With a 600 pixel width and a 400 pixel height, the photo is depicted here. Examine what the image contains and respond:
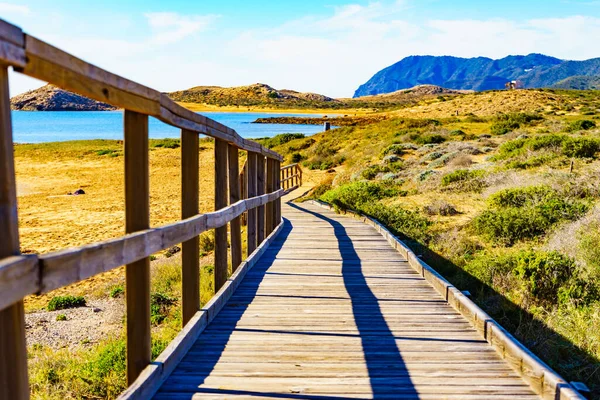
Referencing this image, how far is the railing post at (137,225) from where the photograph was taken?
2.69 meters

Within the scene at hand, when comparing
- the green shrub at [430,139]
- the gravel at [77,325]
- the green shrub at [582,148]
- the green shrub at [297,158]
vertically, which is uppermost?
the green shrub at [430,139]

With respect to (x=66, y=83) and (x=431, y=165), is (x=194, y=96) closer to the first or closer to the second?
(x=431, y=165)

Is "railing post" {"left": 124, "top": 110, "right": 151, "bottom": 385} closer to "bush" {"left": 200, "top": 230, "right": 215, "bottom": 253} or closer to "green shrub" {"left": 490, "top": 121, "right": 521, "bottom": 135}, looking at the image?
"bush" {"left": 200, "top": 230, "right": 215, "bottom": 253}

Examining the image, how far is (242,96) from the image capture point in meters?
157

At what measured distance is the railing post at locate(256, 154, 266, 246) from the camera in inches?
286

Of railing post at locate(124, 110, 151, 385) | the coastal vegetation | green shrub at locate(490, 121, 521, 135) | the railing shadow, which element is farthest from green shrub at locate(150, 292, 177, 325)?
green shrub at locate(490, 121, 521, 135)

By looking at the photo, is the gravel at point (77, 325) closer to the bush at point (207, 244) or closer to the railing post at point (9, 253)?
the bush at point (207, 244)

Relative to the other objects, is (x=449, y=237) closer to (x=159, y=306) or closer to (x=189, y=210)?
(x=159, y=306)

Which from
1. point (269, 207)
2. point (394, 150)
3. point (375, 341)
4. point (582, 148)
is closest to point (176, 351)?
point (375, 341)

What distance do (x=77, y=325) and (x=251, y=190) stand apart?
260cm

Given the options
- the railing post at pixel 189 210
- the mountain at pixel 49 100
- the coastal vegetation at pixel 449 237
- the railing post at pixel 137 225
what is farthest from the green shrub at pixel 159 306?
the mountain at pixel 49 100

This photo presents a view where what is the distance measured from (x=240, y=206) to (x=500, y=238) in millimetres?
4703

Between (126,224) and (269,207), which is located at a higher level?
(126,224)

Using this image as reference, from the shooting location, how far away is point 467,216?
34.3 feet
